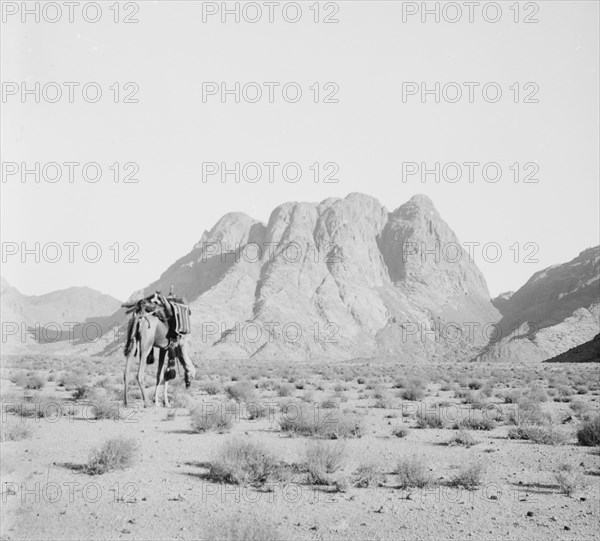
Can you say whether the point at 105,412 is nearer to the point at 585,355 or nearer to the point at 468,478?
the point at 468,478

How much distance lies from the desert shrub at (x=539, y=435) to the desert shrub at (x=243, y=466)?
7.21 m

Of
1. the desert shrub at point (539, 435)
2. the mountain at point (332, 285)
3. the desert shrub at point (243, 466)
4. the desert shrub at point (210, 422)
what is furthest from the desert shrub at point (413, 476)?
the mountain at point (332, 285)

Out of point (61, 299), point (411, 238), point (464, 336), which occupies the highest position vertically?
point (411, 238)

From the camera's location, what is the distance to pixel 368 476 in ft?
33.3

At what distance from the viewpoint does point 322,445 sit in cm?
1122

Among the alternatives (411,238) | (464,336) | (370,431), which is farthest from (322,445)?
(411,238)

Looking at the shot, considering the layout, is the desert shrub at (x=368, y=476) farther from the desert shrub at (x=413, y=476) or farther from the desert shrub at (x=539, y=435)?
the desert shrub at (x=539, y=435)

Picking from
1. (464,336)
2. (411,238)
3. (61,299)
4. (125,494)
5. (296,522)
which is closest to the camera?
(296,522)

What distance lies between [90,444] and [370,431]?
708 centimetres


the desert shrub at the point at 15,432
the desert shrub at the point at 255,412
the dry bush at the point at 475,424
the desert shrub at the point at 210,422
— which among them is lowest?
the dry bush at the point at 475,424

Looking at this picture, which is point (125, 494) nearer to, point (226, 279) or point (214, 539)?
Answer: point (214, 539)

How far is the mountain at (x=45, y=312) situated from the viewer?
142250 mm

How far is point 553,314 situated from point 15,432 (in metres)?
123

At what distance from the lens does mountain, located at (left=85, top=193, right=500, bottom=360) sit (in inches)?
4242
